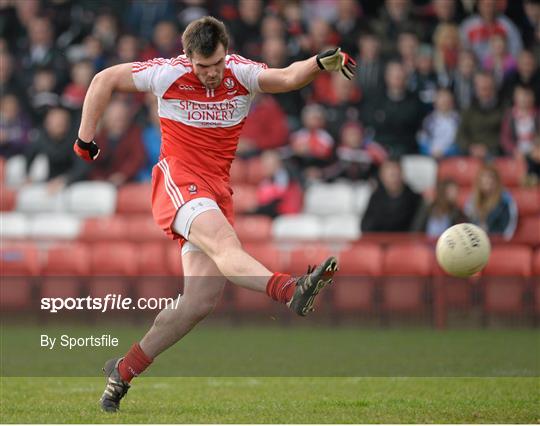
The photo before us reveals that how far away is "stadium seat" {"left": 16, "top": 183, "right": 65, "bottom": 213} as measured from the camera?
1673 cm

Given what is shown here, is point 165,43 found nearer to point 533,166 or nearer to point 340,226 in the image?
point 340,226

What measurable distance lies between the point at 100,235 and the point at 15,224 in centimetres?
174

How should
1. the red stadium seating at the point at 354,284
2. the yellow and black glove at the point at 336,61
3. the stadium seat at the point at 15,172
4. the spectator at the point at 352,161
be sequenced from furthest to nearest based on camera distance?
the stadium seat at the point at 15,172, the spectator at the point at 352,161, the red stadium seating at the point at 354,284, the yellow and black glove at the point at 336,61

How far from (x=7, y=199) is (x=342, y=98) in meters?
4.88

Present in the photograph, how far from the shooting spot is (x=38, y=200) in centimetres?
1681

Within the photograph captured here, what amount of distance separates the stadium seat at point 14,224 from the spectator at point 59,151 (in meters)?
0.73

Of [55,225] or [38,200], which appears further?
[38,200]

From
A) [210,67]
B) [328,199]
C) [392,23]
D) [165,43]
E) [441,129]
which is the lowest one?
[328,199]

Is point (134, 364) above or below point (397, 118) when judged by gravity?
above

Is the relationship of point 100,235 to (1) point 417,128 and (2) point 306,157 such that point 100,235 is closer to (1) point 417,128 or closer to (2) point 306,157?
(2) point 306,157

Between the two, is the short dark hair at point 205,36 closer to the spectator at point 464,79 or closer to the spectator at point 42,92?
the spectator at point 464,79

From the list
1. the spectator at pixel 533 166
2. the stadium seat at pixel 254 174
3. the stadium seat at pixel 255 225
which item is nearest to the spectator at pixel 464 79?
the spectator at pixel 533 166

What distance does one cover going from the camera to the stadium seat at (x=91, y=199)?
16.6 meters
